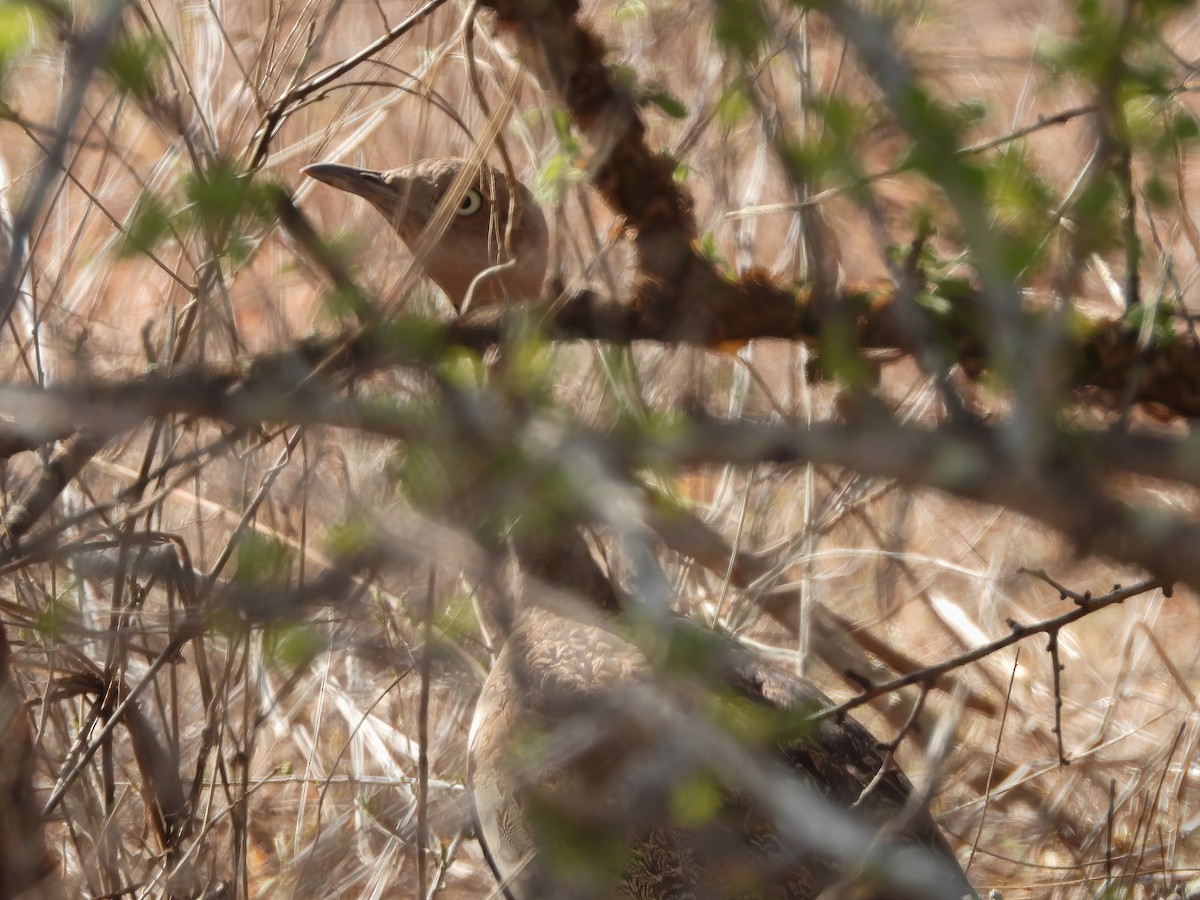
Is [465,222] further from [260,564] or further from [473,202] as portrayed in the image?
[260,564]

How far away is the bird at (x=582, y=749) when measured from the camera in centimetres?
242

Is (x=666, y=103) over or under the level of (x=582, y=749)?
over

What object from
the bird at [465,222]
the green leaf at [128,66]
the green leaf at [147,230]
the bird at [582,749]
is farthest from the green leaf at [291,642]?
the bird at [465,222]

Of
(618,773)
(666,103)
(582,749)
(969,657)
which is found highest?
(666,103)

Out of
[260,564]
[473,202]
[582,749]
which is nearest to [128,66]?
[260,564]

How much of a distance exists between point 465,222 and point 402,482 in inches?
58.7

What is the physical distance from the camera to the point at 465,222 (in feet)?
9.39

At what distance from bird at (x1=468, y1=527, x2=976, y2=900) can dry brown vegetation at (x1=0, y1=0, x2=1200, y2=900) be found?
0.14 m

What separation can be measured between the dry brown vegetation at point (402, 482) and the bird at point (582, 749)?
0.13 metres

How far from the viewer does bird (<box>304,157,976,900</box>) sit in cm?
242

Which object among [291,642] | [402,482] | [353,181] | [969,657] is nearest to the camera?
[291,642]

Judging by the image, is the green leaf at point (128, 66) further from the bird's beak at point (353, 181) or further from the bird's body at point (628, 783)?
the bird's beak at point (353, 181)

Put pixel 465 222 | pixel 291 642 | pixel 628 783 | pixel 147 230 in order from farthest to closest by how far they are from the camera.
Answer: pixel 465 222 < pixel 628 783 < pixel 291 642 < pixel 147 230

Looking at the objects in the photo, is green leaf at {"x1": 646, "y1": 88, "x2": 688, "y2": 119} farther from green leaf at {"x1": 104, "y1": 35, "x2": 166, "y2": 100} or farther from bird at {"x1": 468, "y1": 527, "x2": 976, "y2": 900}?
green leaf at {"x1": 104, "y1": 35, "x2": 166, "y2": 100}
